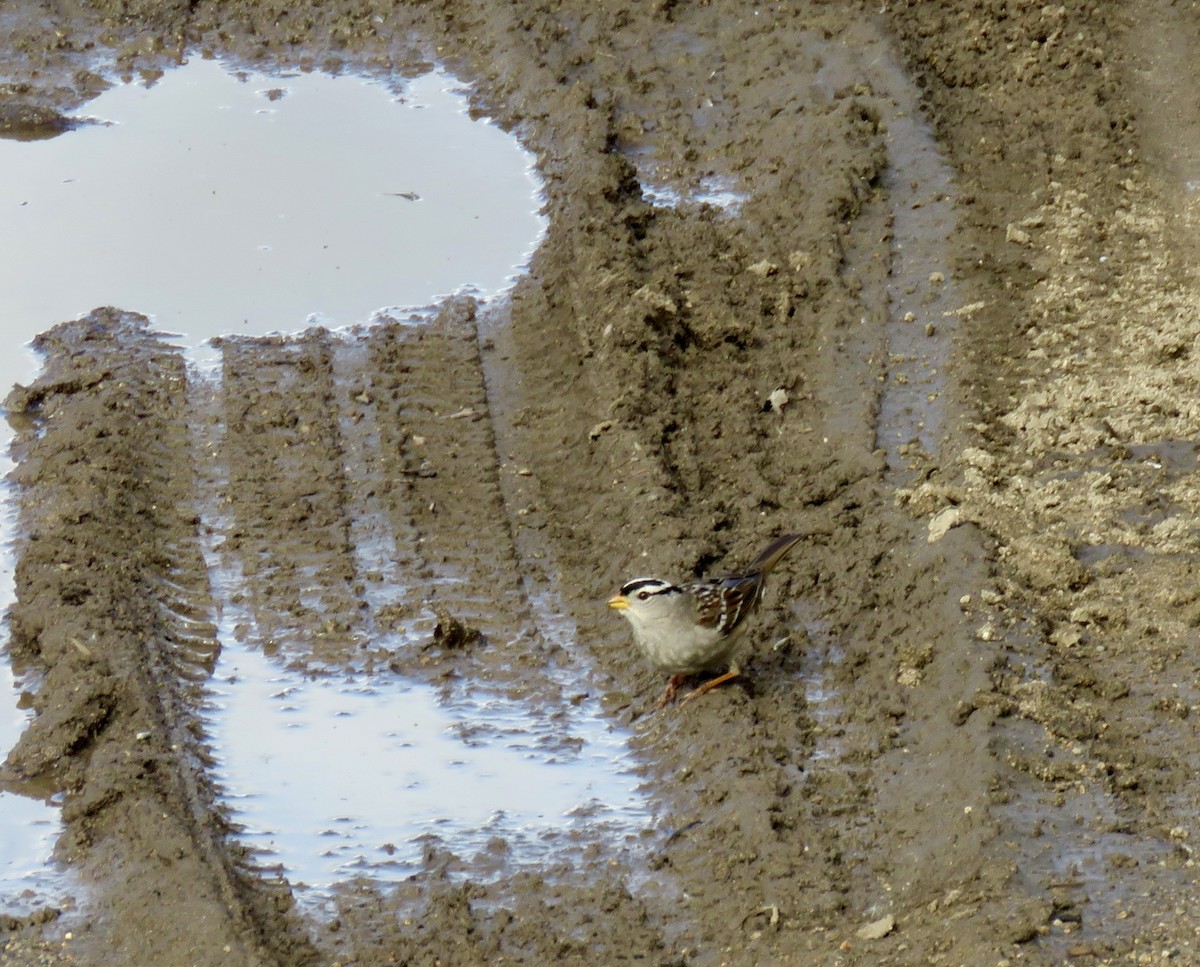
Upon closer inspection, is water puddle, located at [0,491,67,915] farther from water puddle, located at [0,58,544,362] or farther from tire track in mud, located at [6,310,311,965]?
water puddle, located at [0,58,544,362]

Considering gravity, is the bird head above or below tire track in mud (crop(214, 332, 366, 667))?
below

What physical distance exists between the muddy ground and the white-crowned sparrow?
0.27 metres

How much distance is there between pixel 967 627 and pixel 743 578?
1.05m

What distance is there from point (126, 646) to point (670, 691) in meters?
2.68

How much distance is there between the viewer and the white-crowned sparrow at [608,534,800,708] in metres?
6.88

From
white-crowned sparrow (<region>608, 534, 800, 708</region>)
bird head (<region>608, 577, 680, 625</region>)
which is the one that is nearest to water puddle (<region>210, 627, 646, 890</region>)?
white-crowned sparrow (<region>608, 534, 800, 708</region>)

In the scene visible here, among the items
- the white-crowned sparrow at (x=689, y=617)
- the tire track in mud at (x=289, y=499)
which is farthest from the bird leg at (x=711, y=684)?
the tire track in mud at (x=289, y=499)

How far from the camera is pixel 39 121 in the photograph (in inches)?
512

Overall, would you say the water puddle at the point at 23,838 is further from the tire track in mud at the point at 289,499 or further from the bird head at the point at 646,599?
the bird head at the point at 646,599

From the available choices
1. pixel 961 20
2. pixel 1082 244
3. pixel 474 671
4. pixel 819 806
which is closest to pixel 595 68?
pixel 961 20

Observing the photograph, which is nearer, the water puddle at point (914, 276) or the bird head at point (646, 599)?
the bird head at point (646, 599)

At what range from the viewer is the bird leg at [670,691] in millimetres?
7227

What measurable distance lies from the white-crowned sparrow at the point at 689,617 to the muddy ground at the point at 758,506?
0.88ft

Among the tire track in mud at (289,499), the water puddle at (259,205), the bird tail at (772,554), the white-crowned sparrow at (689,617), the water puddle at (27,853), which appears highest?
the water puddle at (259,205)
